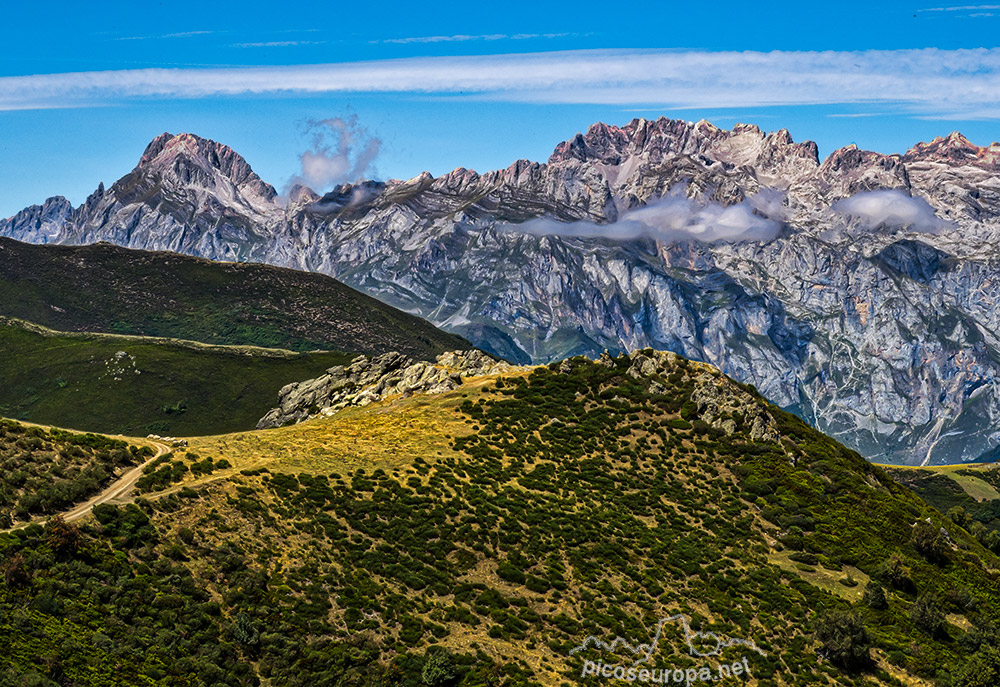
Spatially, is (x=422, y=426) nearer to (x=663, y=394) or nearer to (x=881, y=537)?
(x=663, y=394)

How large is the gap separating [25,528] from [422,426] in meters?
52.5

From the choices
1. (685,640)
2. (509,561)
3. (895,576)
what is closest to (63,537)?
(509,561)

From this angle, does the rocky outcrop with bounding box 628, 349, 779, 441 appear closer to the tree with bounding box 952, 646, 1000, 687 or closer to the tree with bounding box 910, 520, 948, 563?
the tree with bounding box 910, 520, 948, 563

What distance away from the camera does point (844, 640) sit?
2714 inches

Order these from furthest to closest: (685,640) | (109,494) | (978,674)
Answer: (685,640) < (978,674) < (109,494)

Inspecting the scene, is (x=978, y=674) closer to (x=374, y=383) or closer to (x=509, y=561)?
(x=509, y=561)

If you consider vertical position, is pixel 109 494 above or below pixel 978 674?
above

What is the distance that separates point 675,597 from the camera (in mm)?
73875

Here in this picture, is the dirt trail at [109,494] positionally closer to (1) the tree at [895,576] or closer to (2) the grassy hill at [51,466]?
(2) the grassy hill at [51,466]

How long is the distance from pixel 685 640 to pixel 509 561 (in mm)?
16937

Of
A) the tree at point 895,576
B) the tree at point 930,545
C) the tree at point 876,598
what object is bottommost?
the tree at point 876,598

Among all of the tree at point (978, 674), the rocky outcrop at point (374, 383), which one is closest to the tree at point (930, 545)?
the tree at point (978, 674)

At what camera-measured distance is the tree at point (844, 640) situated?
6856cm

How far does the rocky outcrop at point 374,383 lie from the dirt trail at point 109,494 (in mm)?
53178
